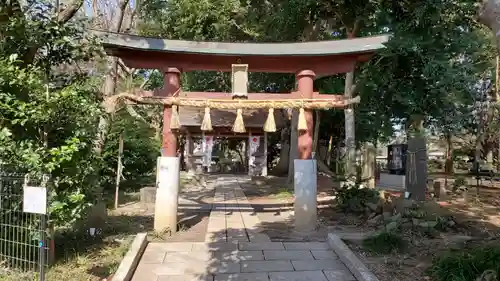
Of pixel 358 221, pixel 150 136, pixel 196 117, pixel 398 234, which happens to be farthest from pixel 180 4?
pixel 398 234

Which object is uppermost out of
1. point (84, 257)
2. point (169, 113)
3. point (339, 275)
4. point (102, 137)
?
point (169, 113)

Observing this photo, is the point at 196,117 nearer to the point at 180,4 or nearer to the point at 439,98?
the point at 180,4

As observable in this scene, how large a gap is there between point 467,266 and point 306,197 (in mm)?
3528

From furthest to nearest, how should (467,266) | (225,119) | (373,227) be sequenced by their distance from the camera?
(225,119)
(373,227)
(467,266)

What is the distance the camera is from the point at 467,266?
15.9 feet

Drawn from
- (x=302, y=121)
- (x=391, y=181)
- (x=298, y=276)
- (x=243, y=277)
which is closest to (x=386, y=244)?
(x=298, y=276)

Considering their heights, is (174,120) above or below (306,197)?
above

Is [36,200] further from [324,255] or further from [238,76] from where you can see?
[238,76]

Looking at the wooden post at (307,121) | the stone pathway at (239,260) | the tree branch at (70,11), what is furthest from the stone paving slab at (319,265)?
the tree branch at (70,11)

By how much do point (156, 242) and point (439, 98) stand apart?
5674 mm

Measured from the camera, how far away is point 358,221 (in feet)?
30.0

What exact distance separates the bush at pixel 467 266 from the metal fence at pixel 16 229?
5035 millimetres

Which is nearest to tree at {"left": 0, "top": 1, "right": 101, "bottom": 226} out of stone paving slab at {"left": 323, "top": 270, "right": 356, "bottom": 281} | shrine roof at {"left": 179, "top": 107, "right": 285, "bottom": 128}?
stone paving slab at {"left": 323, "top": 270, "right": 356, "bottom": 281}

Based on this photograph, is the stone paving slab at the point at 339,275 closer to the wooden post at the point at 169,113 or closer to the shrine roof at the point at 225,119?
the wooden post at the point at 169,113
